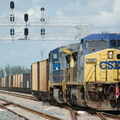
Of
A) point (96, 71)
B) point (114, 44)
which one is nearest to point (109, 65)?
point (96, 71)

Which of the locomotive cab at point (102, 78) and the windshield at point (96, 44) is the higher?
the windshield at point (96, 44)

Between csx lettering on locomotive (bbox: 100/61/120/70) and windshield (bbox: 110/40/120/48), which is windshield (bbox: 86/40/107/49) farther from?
csx lettering on locomotive (bbox: 100/61/120/70)

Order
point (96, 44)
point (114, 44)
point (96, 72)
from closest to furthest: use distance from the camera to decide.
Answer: point (96, 72) → point (114, 44) → point (96, 44)

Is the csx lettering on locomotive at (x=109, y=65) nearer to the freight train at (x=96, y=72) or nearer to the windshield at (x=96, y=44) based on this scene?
the freight train at (x=96, y=72)

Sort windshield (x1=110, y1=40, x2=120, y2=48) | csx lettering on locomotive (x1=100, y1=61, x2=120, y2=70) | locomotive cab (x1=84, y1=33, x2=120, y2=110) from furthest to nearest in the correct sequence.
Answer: windshield (x1=110, y1=40, x2=120, y2=48) → csx lettering on locomotive (x1=100, y1=61, x2=120, y2=70) → locomotive cab (x1=84, y1=33, x2=120, y2=110)

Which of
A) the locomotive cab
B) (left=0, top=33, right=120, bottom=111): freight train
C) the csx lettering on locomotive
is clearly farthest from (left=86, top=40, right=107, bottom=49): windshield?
the csx lettering on locomotive

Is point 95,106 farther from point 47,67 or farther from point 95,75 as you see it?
point 47,67

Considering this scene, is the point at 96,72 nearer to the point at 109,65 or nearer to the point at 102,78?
the point at 102,78

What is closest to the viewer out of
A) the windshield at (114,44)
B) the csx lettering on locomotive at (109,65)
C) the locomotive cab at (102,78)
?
the locomotive cab at (102,78)

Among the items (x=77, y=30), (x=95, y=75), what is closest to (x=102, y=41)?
(x=95, y=75)

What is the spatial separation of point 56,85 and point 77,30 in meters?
17.6

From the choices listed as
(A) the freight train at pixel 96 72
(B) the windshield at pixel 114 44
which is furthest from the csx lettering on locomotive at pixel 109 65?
(B) the windshield at pixel 114 44

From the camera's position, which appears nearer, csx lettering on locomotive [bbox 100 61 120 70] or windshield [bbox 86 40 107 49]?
csx lettering on locomotive [bbox 100 61 120 70]

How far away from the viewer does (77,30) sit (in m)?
38.5
